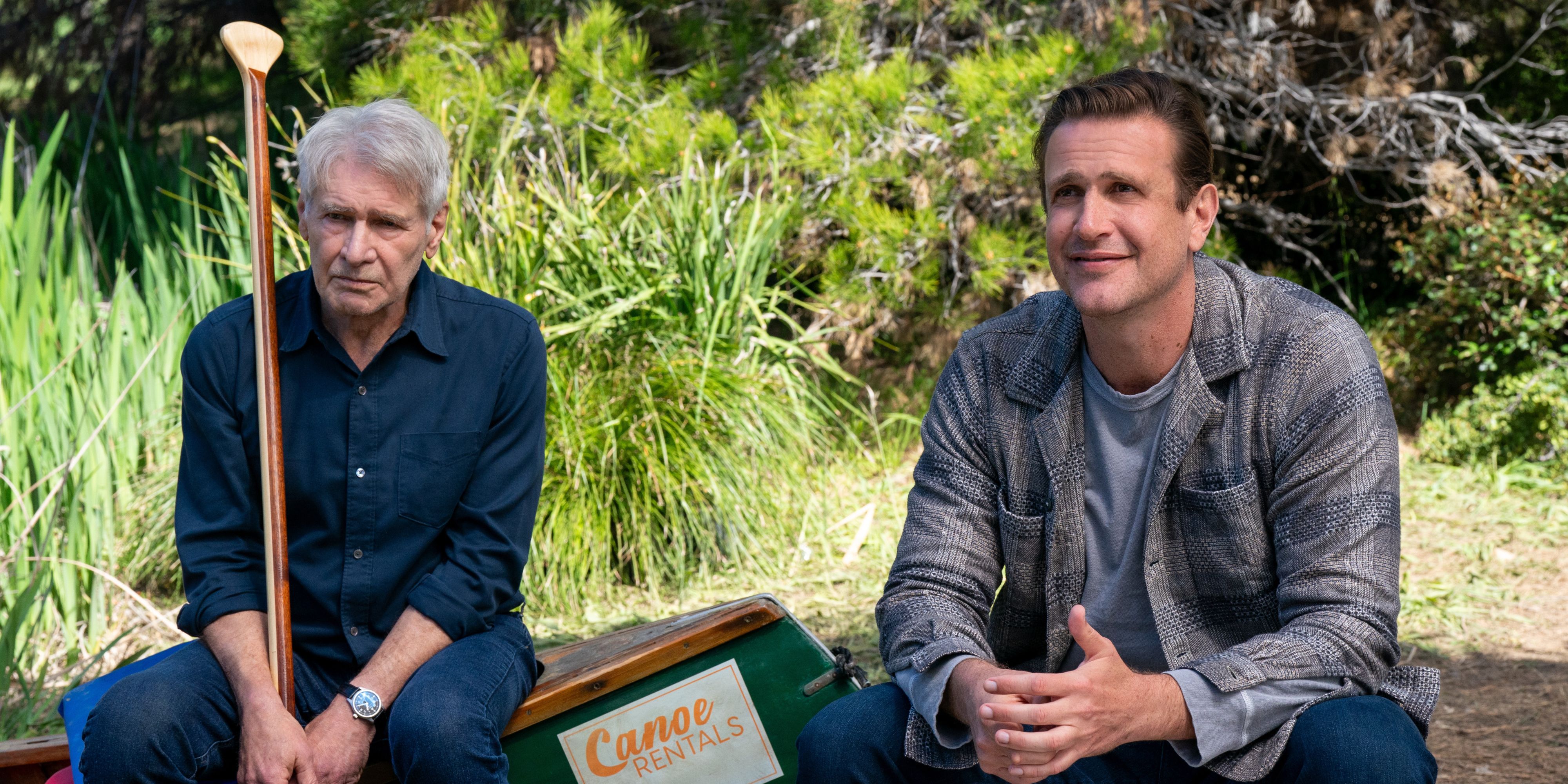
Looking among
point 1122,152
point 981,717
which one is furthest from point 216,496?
point 1122,152

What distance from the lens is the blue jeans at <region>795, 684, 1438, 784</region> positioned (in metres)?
1.58

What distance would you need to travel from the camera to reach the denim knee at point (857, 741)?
178 centimetres

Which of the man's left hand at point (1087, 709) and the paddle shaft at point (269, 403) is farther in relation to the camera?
the paddle shaft at point (269, 403)

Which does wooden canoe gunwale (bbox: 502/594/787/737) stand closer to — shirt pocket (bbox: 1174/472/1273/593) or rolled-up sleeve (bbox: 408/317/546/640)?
rolled-up sleeve (bbox: 408/317/546/640)

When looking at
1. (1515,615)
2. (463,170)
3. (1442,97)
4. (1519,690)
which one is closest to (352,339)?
(463,170)

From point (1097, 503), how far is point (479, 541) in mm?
971

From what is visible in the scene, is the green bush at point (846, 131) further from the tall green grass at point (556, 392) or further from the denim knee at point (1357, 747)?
the denim knee at point (1357, 747)

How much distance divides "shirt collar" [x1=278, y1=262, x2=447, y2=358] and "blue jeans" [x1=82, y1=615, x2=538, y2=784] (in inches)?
19.5

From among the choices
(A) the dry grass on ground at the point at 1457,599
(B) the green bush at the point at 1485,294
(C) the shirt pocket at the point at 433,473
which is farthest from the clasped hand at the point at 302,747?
(B) the green bush at the point at 1485,294

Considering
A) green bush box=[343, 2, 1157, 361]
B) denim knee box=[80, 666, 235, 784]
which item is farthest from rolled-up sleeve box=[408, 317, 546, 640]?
green bush box=[343, 2, 1157, 361]

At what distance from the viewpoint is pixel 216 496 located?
6.75 feet

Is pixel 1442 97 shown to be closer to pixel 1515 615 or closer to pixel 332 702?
pixel 1515 615

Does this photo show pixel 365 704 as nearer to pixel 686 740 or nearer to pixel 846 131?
pixel 686 740

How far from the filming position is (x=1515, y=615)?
375cm
